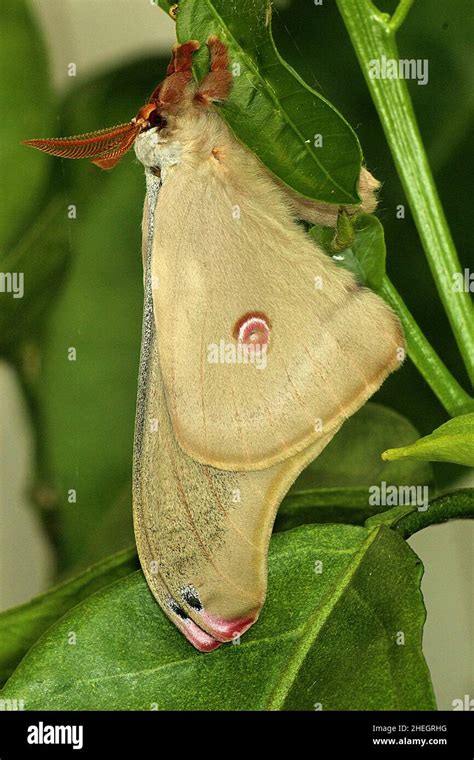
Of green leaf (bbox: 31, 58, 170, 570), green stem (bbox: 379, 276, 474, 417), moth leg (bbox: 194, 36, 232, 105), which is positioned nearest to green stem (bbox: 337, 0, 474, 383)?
green stem (bbox: 379, 276, 474, 417)

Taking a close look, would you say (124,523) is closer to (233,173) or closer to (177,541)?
(177,541)

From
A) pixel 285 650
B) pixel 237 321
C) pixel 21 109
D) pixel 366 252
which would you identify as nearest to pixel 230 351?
pixel 237 321

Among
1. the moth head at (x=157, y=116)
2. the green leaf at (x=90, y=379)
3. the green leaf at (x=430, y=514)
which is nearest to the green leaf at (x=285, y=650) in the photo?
the green leaf at (x=430, y=514)

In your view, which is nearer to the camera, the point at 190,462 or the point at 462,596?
the point at 190,462

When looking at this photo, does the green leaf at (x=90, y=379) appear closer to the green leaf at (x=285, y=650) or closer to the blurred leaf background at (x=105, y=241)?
the blurred leaf background at (x=105, y=241)

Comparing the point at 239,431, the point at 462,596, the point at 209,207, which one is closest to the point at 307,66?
the point at 209,207

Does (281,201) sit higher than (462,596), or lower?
higher
